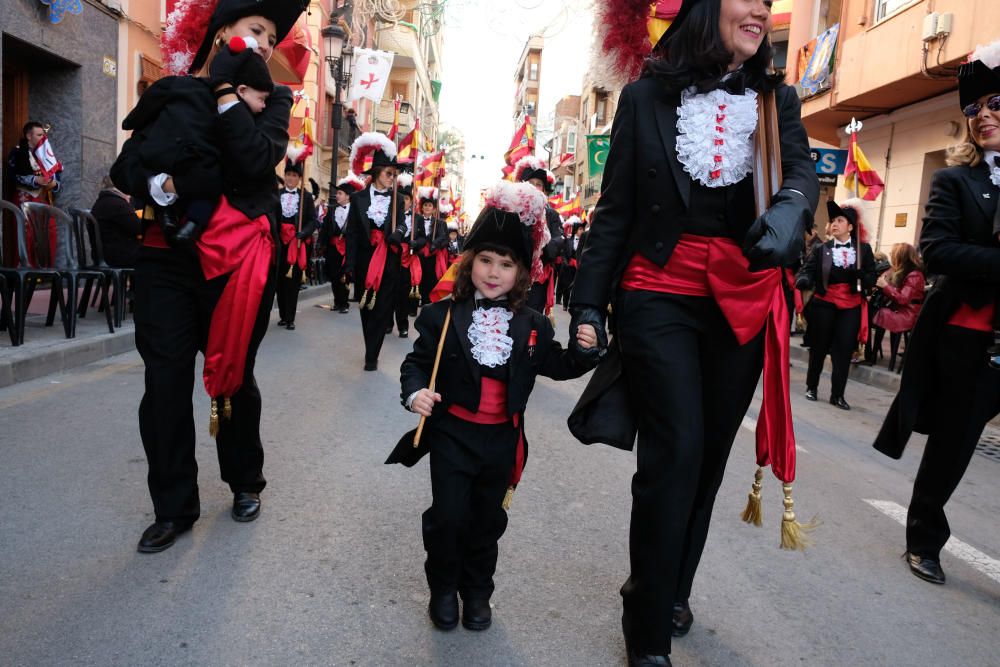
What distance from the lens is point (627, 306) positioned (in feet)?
8.14

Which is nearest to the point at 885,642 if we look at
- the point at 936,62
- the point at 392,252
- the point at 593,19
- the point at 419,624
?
the point at 419,624

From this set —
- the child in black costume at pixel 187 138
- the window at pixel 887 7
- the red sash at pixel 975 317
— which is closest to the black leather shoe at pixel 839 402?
the red sash at pixel 975 317

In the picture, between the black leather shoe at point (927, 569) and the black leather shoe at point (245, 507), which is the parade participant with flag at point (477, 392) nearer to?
the black leather shoe at point (245, 507)

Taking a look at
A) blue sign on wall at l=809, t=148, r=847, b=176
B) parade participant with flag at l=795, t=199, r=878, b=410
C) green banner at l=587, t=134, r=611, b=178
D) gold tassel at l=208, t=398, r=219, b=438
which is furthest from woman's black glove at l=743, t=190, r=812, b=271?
green banner at l=587, t=134, r=611, b=178

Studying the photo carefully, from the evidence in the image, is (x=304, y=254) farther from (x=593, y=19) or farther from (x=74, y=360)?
(x=593, y=19)

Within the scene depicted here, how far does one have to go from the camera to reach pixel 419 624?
2748mm

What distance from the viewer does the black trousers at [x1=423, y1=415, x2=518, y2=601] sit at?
8.86ft

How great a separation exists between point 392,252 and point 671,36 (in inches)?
246

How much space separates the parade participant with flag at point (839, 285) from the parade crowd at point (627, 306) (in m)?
4.43

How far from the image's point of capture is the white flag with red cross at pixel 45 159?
1105cm

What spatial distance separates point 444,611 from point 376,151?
6.90 meters

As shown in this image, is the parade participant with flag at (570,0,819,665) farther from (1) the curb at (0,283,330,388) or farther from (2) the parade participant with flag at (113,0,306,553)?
(1) the curb at (0,283,330,388)

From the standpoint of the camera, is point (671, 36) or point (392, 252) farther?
point (392, 252)

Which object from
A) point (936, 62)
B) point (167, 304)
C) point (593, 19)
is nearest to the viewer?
point (593, 19)
